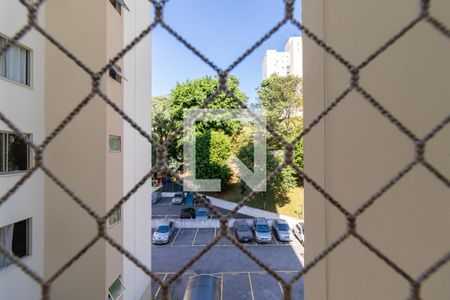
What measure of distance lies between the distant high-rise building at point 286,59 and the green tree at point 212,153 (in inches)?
156

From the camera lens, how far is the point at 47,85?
9.02 ft

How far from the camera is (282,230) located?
23.8 feet

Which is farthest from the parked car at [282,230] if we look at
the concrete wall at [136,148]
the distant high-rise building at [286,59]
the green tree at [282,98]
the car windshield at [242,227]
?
the distant high-rise building at [286,59]

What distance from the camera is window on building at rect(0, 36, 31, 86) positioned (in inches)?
90.3

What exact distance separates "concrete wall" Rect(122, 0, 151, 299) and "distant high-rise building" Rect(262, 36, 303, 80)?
26.3 ft

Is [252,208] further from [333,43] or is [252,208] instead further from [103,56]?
[333,43]

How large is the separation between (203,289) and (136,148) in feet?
7.46

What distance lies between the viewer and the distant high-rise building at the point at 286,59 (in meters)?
11.8

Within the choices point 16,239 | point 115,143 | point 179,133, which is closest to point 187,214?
point 115,143

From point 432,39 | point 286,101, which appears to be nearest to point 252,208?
point 286,101

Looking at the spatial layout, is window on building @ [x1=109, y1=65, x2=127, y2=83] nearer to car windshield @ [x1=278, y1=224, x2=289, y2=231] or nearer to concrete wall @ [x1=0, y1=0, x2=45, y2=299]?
concrete wall @ [x1=0, y1=0, x2=45, y2=299]

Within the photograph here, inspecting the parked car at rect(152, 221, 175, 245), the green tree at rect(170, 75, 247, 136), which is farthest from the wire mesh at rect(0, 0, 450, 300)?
the green tree at rect(170, 75, 247, 136)

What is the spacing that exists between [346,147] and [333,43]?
0.56m

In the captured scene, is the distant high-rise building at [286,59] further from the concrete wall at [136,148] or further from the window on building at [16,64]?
the window on building at [16,64]
